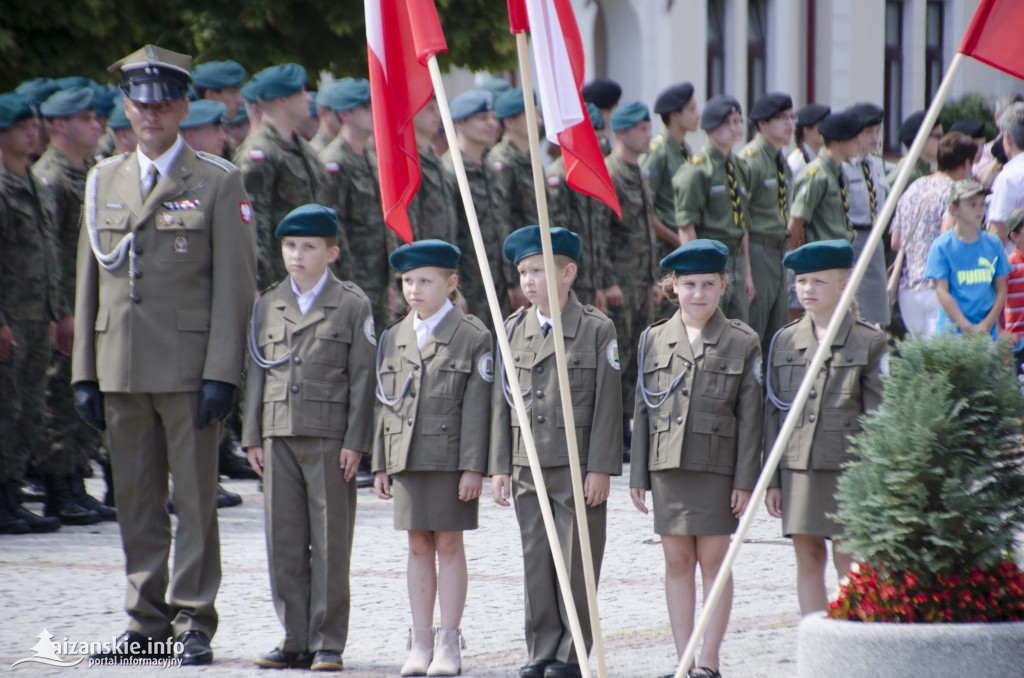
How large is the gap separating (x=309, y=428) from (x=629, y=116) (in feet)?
20.7

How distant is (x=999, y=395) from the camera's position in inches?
197

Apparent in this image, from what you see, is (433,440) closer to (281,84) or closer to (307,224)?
(307,224)

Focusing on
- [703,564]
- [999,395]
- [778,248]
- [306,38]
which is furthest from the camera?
[306,38]

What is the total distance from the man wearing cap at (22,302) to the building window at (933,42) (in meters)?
25.4

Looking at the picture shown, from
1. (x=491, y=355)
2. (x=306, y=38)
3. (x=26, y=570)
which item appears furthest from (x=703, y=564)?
(x=306, y=38)

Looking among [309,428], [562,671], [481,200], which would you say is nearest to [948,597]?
[562,671]

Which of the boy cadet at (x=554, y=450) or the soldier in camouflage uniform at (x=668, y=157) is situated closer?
the boy cadet at (x=554, y=450)

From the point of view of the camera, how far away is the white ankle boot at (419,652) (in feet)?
20.4

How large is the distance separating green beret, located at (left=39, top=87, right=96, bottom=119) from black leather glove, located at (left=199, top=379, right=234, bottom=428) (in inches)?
152

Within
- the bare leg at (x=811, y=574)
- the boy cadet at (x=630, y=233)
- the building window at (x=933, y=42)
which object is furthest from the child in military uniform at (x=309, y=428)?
the building window at (x=933, y=42)

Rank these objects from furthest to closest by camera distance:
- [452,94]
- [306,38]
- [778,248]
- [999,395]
A: [452,94], [306,38], [778,248], [999,395]

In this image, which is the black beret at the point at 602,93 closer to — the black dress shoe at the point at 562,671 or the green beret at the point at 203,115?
the green beret at the point at 203,115

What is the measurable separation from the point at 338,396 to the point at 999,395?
2.63 metres

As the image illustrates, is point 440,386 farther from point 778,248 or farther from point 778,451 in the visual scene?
point 778,248
